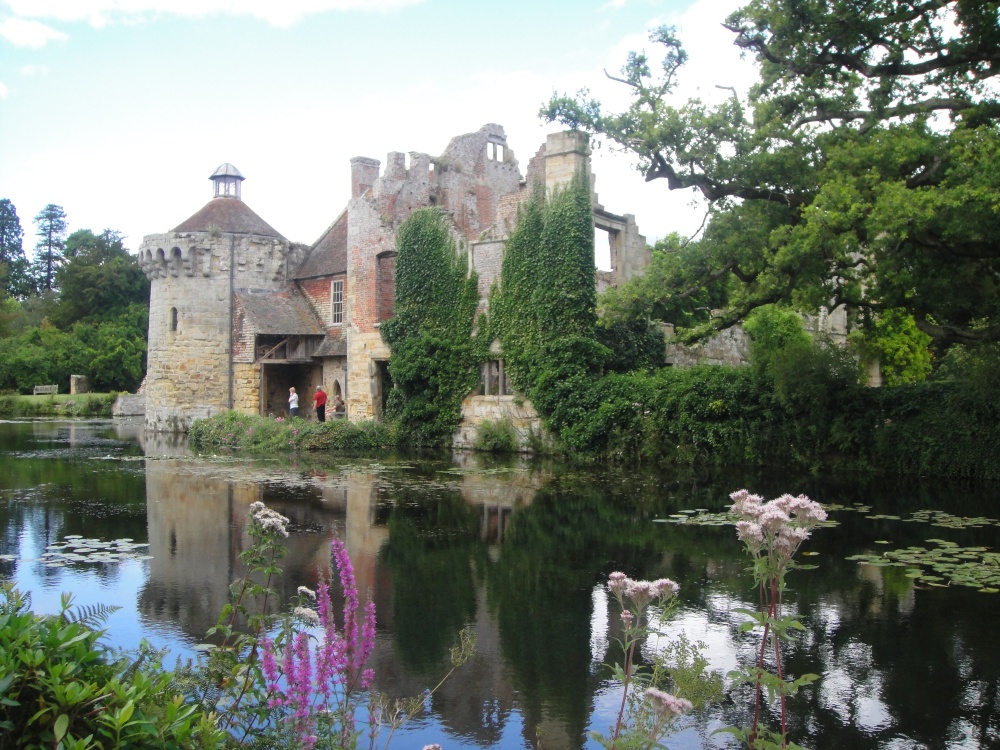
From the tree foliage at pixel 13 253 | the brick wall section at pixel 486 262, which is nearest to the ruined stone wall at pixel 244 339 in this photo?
the brick wall section at pixel 486 262

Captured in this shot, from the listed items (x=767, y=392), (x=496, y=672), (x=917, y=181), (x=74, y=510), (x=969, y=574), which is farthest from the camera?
(x=767, y=392)

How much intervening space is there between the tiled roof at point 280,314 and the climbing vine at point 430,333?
20.5 ft

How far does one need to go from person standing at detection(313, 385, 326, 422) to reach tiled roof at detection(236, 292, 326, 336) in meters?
2.30

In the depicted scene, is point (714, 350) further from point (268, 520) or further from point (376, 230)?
point (268, 520)

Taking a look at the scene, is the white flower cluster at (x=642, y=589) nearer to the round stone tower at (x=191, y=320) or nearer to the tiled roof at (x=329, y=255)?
the tiled roof at (x=329, y=255)

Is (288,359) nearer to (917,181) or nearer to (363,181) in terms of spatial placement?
(363,181)

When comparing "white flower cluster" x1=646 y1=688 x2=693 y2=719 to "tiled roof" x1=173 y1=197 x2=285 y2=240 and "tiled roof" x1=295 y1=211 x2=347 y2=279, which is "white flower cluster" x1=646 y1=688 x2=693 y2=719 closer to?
"tiled roof" x1=295 y1=211 x2=347 y2=279

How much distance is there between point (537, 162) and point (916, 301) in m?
13.5

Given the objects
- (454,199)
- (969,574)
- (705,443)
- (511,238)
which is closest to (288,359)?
(454,199)

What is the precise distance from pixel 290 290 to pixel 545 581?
27859mm

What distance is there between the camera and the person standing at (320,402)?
31.8m

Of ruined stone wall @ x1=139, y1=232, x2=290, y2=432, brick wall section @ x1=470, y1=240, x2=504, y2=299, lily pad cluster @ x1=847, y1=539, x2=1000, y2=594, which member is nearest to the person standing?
ruined stone wall @ x1=139, y1=232, x2=290, y2=432

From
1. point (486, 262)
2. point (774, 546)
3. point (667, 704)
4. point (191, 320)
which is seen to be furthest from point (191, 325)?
point (667, 704)

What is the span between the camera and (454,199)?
3212cm
